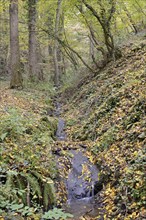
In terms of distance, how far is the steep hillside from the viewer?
516cm

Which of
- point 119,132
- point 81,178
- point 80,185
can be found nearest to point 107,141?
point 119,132

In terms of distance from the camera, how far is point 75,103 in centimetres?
1397

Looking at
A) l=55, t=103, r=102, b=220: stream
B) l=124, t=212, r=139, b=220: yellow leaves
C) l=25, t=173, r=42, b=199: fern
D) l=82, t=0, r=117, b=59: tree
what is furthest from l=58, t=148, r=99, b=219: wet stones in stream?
l=82, t=0, r=117, b=59: tree

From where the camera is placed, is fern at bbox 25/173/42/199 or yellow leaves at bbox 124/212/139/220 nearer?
yellow leaves at bbox 124/212/139/220

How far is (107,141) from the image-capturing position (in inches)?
306

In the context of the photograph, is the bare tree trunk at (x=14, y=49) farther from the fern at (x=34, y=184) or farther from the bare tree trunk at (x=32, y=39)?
the fern at (x=34, y=184)

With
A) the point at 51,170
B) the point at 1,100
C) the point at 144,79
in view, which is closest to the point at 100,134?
the point at 144,79

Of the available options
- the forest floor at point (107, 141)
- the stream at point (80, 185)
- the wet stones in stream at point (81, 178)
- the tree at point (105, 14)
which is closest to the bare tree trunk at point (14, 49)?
the forest floor at point (107, 141)

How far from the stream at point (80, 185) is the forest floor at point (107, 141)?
153 mm

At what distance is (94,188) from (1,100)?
6.53 m

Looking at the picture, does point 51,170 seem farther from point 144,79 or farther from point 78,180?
point 144,79

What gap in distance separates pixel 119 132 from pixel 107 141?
38 cm

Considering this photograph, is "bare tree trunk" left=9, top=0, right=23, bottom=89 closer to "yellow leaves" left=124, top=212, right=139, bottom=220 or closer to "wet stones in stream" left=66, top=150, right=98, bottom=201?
"wet stones in stream" left=66, top=150, right=98, bottom=201

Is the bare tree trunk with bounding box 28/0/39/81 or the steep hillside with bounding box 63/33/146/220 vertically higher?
the bare tree trunk with bounding box 28/0/39/81
